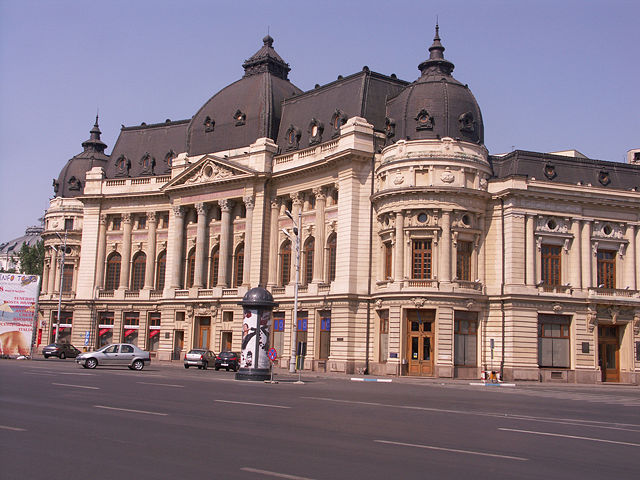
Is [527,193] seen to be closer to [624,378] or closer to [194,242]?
[624,378]

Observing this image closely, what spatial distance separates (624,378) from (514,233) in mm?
13391

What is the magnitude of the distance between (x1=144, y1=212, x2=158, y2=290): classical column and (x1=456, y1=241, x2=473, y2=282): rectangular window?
33.5 metres


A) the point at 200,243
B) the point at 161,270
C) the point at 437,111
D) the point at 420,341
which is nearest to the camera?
the point at 420,341

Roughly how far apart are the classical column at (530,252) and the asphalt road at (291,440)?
3030 cm

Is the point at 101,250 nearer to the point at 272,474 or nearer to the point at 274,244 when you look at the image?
the point at 274,244

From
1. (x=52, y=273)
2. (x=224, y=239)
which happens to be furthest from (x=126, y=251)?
(x=52, y=273)

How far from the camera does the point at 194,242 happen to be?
7056cm

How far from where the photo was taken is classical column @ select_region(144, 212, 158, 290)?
73.5 metres

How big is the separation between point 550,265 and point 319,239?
1754 centimetres

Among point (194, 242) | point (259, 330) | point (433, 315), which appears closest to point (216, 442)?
point (259, 330)

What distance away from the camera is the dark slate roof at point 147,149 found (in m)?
76.5

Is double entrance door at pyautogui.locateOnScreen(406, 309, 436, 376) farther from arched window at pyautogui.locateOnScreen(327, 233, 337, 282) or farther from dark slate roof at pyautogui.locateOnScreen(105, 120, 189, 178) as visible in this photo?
dark slate roof at pyautogui.locateOnScreen(105, 120, 189, 178)

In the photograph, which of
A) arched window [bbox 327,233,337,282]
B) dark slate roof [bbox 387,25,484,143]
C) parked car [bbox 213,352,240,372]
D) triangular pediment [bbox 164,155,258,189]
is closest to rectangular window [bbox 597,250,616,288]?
dark slate roof [bbox 387,25,484,143]

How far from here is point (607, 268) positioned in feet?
182
